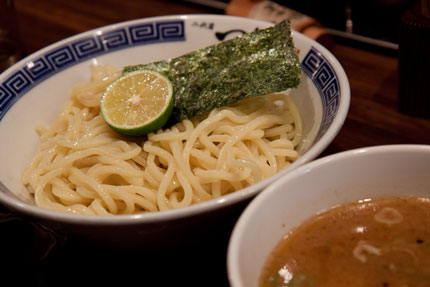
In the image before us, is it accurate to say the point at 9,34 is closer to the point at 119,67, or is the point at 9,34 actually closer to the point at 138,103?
the point at 119,67

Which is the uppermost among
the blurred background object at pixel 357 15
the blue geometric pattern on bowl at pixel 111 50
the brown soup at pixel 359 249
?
the blue geometric pattern on bowl at pixel 111 50

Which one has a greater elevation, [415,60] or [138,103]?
[138,103]

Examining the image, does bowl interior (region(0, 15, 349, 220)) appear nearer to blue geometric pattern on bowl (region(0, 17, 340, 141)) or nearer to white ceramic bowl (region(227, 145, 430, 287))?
blue geometric pattern on bowl (region(0, 17, 340, 141))

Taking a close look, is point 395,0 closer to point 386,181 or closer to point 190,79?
point 190,79

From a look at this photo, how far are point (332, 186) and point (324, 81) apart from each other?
0.72 meters

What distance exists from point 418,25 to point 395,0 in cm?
120

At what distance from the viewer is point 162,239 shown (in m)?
1.59

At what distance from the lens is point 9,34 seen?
130 inches

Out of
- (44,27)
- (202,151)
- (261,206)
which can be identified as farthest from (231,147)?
(44,27)

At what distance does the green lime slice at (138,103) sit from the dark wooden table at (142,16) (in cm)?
49

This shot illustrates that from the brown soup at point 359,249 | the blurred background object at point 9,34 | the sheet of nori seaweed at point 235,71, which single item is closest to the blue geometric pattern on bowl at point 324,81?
the sheet of nori seaweed at point 235,71

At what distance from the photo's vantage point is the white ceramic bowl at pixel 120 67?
1500 millimetres

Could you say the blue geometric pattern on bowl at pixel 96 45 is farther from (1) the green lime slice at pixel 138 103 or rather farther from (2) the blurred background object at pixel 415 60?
(2) the blurred background object at pixel 415 60

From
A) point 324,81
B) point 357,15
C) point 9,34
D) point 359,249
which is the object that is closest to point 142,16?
point 9,34
